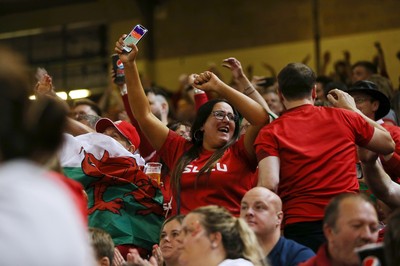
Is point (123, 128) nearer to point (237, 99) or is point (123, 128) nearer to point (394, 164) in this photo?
point (237, 99)

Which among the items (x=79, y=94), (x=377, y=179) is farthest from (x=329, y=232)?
(x=79, y=94)

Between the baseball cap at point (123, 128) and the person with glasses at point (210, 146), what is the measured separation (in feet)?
2.62

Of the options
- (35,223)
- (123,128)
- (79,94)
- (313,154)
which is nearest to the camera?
(35,223)

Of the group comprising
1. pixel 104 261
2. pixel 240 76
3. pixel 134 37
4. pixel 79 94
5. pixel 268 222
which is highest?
pixel 79 94

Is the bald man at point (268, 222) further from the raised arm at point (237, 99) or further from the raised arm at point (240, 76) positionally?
the raised arm at point (240, 76)

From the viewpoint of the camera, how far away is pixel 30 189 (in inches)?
92.1

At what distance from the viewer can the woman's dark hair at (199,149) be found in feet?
19.0

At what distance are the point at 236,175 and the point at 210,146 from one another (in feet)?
1.04

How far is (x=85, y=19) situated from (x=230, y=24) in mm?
2336

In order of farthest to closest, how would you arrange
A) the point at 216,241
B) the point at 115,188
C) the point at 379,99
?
the point at 379,99 < the point at 115,188 < the point at 216,241

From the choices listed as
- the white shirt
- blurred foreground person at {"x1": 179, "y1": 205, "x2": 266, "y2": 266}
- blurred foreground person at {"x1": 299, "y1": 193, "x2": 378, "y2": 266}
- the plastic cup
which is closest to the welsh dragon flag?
the plastic cup

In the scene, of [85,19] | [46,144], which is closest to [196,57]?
[85,19]

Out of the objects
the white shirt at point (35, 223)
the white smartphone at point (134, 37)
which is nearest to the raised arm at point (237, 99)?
the white smartphone at point (134, 37)

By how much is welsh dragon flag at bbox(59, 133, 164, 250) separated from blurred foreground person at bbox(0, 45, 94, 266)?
11.7 feet
